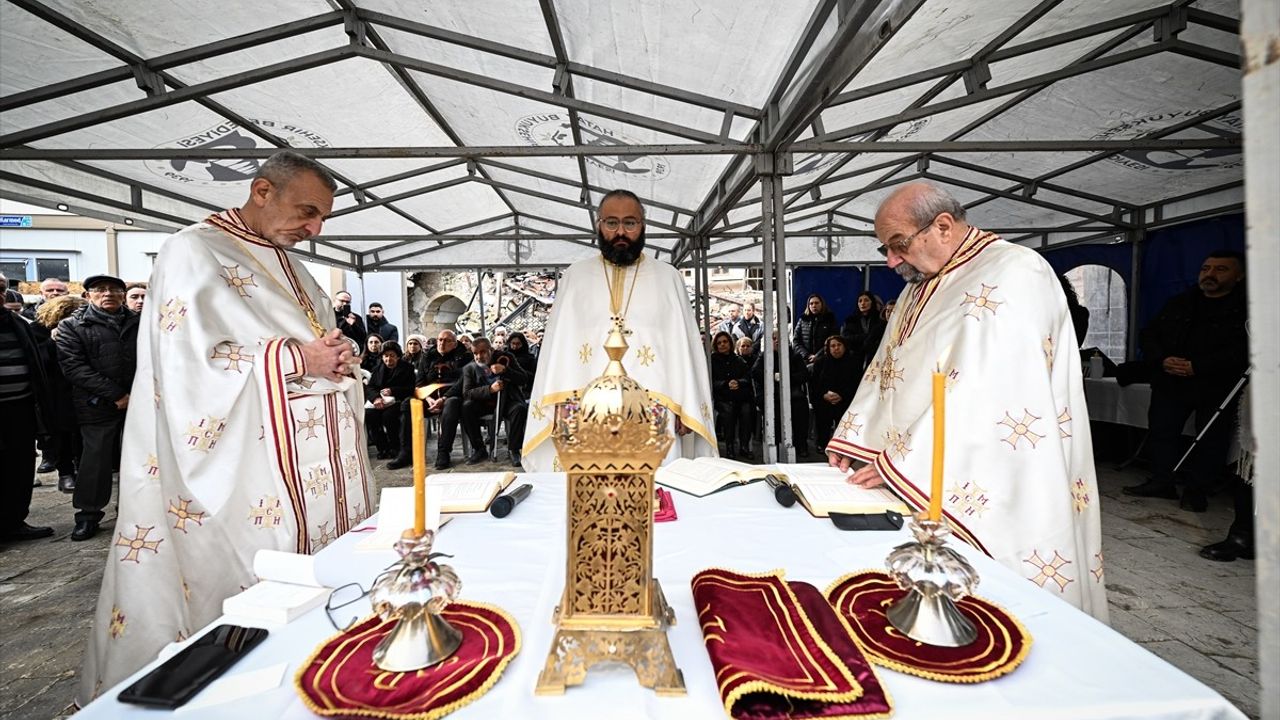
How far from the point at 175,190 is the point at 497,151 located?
4.11 meters

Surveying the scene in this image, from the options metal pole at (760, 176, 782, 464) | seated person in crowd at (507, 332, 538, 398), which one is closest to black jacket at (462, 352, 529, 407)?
seated person in crowd at (507, 332, 538, 398)

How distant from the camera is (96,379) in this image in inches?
167

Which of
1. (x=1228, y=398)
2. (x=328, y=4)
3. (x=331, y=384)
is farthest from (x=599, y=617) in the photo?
(x=1228, y=398)

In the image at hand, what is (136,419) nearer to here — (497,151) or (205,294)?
(205,294)

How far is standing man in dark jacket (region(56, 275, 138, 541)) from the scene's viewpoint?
4258 millimetres

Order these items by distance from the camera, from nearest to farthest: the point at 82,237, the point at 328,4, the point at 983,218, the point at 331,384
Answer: the point at 331,384 < the point at 328,4 < the point at 983,218 < the point at 82,237

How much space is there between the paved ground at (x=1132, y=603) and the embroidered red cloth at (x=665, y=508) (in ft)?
8.20

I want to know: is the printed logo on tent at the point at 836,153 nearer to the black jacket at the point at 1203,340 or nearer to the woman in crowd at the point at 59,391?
the black jacket at the point at 1203,340

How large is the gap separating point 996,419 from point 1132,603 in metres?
2.37

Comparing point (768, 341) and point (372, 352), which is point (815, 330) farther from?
point (372, 352)

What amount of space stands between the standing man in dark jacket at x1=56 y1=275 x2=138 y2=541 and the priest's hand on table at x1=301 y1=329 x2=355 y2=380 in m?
3.51

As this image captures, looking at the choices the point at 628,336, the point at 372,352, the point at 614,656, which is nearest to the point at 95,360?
the point at 372,352

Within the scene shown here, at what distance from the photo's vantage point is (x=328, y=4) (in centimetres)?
358

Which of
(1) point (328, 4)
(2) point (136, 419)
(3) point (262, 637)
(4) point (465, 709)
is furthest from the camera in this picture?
(1) point (328, 4)
